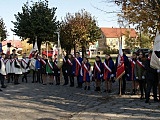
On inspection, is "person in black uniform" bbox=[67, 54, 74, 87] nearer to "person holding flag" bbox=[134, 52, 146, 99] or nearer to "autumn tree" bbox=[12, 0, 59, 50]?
"person holding flag" bbox=[134, 52, 146, 99]

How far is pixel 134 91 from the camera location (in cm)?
1385

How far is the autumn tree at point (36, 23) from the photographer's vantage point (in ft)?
108

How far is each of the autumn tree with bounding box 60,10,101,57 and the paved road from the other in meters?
26.8

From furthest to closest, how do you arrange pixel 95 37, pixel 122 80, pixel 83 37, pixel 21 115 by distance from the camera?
1. pixel 95 37
2. pixel 83 37
3. pixel 122 80
4. pixel 21 115

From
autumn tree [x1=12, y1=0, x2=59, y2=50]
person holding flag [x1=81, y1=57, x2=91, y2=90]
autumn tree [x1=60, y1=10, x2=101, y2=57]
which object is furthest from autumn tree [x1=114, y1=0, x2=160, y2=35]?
autumn tree [x1=60, y1=10, x2=101, y2=57]

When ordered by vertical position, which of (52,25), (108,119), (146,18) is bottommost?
(108,119)

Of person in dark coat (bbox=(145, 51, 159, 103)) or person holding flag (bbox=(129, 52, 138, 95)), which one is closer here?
person in dark coat (bbox=(145, 51, 159, 103))

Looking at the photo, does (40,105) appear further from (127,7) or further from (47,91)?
(127,7)

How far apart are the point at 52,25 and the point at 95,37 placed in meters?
11.1

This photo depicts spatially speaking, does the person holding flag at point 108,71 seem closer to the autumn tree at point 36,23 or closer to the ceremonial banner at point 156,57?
the ceremonial banner at point 156,57

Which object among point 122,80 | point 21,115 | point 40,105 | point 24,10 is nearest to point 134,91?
point 122,80

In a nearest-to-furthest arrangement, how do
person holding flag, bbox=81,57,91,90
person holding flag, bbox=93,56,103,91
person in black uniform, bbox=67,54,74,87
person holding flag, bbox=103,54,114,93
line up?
1. person holding flag, bbox=103,54,114,93
2. person holding flag, bbox=93,56,103,91
3. person holding flag, bbox=81,57,91,90
4. person in black uniform, bbox=67,54,74,87

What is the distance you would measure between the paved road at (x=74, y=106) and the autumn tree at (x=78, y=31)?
26755 mm

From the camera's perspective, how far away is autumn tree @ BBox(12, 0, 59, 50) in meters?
33.1
